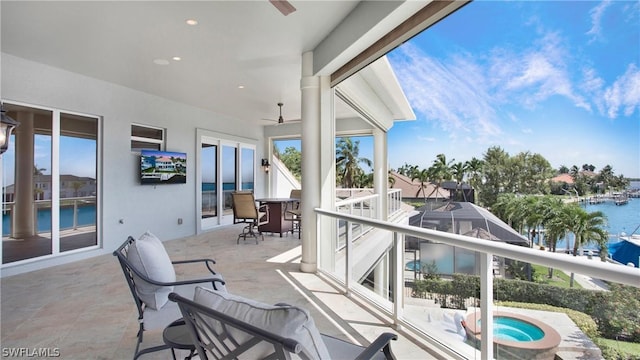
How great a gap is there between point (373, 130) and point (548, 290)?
705 centimetres

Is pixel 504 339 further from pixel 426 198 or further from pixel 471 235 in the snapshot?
pixel 426 198

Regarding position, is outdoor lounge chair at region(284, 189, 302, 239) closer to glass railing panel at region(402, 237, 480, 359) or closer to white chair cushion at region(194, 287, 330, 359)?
glass railing panel at region(402, 237, 480, 359)

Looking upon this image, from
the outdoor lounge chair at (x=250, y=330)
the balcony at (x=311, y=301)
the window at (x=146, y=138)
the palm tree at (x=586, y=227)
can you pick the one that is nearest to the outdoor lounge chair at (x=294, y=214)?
the balcony at (x=311, y=301)

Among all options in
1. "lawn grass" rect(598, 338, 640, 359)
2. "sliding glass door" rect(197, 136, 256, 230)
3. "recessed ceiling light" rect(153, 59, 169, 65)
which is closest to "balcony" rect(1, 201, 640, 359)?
"lawn grass" rect(598, 338, 640, 359)

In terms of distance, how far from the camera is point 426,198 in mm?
3539

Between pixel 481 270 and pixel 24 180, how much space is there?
5911mm

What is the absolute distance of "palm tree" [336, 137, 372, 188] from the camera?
8.85 metres

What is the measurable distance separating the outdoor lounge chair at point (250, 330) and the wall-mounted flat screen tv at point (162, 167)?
18.6 ft

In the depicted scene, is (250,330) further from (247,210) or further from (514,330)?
(247,210)

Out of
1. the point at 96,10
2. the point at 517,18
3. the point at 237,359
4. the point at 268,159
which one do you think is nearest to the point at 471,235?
the point at 237,359

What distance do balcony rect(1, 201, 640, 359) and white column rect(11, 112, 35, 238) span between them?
2.30 ft

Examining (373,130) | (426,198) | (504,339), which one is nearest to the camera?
(504,339)

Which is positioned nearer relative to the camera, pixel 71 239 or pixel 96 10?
pixel 96 10

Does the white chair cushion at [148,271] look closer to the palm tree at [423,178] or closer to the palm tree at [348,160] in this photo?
the palm tree at [423,178]
